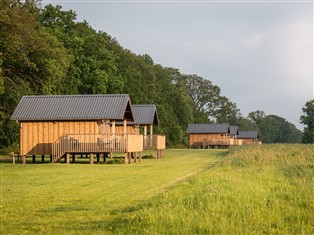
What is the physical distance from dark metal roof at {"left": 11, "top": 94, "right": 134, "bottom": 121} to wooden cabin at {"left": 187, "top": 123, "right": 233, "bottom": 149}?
51.0 meters

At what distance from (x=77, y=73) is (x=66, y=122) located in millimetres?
29388

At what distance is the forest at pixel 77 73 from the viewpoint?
3578 centimetres

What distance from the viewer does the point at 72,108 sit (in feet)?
108

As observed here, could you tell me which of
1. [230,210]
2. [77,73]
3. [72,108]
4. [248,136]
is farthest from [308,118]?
[230,210]

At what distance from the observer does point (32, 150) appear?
32.8 metres

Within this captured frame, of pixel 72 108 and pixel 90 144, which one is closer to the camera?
pixel 90 144

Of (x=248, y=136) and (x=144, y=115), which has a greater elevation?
(x=144, y=115)

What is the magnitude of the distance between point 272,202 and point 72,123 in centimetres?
2251

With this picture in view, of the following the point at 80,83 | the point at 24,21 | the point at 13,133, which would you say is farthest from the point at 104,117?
the point at 80,83

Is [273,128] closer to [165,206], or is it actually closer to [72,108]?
[72,108]

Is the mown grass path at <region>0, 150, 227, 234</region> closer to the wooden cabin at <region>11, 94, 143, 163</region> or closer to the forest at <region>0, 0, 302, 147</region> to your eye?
the wooden cabin at <region>11, 94, 143, 163</region>

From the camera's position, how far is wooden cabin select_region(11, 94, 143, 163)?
102 ft

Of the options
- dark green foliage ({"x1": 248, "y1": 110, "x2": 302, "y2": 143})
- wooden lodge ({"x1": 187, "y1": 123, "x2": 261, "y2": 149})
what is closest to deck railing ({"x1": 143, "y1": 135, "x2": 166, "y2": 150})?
wooden lodge ({"x1": 187, "y1": 123, "x2": 261, "y2": 149})

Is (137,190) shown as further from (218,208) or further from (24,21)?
(24,21)
